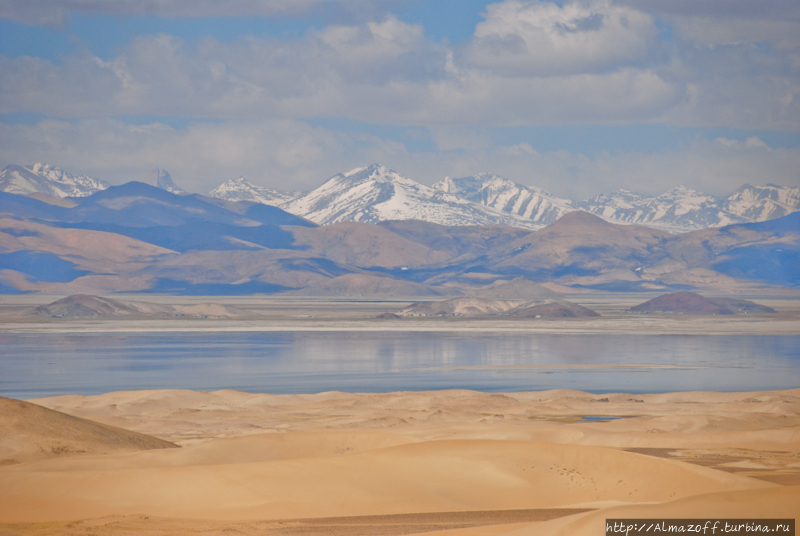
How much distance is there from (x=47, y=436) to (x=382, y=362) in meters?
24.8

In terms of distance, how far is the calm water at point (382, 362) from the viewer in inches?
1225

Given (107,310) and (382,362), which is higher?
(107,310)

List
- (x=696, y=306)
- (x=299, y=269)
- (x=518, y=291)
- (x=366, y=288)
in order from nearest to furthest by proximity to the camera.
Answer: (x=696, y=306)
(x=518, y=291)
(x=366, y=288)
(x=299, y=269)

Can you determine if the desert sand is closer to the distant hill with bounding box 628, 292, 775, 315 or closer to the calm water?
the calm water

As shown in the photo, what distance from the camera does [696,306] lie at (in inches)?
3497

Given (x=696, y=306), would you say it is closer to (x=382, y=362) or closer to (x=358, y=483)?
(x=382, y=362)

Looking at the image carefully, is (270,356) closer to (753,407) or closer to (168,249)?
(753,407)

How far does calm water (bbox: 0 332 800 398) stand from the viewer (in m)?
31.1

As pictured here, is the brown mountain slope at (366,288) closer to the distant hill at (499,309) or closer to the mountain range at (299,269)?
the mountain range at (299,269)

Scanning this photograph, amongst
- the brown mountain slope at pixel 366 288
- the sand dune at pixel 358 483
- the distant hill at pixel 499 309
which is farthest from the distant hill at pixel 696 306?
the sand dune at pixel 358 483

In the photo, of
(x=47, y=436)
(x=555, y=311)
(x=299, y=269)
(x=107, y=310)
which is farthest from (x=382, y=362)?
(x=299, y=269)

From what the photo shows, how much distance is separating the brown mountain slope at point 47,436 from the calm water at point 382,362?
12.2 meters

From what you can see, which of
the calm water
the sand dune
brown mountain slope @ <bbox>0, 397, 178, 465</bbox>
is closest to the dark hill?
the calm water

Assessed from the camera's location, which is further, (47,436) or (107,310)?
(107,310)
